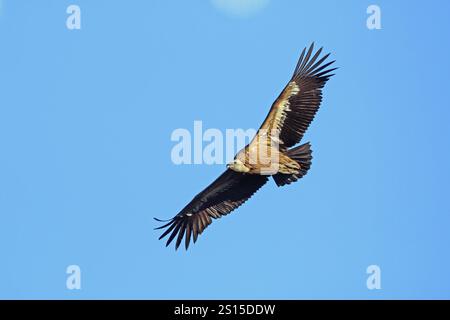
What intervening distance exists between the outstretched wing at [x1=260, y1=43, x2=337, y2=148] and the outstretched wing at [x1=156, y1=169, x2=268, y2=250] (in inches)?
53.7

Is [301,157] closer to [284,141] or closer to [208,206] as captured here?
[284,141]

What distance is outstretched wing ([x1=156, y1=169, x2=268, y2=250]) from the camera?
22.7 metres

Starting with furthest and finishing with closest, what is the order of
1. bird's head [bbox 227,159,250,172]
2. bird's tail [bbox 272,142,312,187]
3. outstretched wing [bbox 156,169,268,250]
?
outstretched wing [bbox 156,169,268,250]
bird's head [bbox 227,159,250,172]
bird's tail [bbox 272,142,312,187]

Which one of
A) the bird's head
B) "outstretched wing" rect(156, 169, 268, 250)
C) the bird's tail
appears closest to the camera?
the bird's tail

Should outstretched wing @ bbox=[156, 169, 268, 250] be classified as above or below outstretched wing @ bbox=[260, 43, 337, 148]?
below

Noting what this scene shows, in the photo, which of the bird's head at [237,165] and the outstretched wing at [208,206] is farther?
the outstretched wing at [208,206]

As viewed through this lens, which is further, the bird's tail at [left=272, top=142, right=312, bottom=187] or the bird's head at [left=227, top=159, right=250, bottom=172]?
the bird's head at [left=227, top=159, right=250, bottom=172]

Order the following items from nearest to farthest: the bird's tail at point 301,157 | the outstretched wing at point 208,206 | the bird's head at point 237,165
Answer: the bird's tail at point 301,157, the bird's head at point 237,165, the outstretched wing at point 208,206

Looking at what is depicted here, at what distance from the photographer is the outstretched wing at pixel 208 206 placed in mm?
22703

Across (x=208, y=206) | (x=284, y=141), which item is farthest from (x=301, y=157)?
(x=208, y=206)

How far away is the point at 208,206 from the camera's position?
23031mm

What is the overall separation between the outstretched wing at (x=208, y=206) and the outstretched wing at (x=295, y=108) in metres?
1.36
